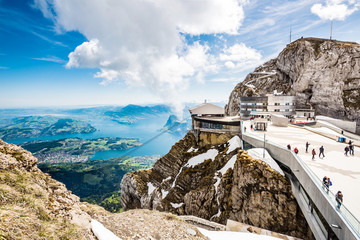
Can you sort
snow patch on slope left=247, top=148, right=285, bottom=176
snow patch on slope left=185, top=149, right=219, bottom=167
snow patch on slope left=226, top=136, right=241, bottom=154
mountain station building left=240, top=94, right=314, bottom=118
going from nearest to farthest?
snow patch on slope left=247, top=148, right=285, bottom=176 → snow patch on slope left=226, top=136, right=241, bottom=154 → snow patch on slope left=185, top=149, right=219, bottom=167 → mountain station building left=240, top=94, right=314, bottom=118

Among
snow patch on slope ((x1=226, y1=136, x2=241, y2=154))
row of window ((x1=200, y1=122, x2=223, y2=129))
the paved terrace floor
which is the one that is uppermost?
row of window ((x1=200, y1=122, x2=223, y2=129))

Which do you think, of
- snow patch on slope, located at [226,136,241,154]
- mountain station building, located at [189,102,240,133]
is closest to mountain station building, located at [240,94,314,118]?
mountain station building, located at [189,102,240,133]

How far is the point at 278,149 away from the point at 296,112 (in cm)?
4029

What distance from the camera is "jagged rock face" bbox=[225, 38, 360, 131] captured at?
5225 centimetres

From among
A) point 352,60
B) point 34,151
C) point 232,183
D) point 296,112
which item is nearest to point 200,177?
point 232,183

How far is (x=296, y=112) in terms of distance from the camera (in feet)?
167

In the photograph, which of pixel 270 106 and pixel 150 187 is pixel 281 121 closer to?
pixel 270 106

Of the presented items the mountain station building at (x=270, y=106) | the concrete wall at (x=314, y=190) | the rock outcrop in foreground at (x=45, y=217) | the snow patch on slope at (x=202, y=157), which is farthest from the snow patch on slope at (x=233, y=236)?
the mountain station building at (x=270, y=106)

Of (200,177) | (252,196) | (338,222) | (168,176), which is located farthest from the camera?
(168,176)

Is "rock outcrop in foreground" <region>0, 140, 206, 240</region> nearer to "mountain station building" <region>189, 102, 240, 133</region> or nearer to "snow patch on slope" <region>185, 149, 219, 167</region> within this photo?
"snow patch on slope" <region>185, 149, 219, 167</region>

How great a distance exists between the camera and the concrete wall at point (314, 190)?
9.34m

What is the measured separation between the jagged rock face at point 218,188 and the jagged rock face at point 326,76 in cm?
4882

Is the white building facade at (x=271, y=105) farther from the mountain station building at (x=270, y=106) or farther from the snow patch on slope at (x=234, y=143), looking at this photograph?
the snow patch on slope at (x=234, y=143)

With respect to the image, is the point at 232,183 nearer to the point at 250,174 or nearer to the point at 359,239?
the point at 250,174
